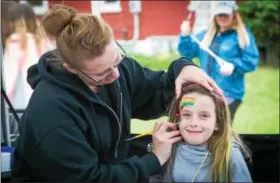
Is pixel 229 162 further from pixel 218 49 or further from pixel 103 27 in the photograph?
pixel 103 27

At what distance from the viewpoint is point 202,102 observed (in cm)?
123

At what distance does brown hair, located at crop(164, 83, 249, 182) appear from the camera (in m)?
1.25

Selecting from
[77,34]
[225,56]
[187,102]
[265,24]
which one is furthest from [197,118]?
[265,24]

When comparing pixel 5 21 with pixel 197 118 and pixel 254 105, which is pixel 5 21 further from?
pixel 254 105

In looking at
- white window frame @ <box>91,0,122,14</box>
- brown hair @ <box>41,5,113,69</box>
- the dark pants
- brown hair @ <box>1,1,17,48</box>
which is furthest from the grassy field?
brown hair @ <box>1,1,17,48</box>

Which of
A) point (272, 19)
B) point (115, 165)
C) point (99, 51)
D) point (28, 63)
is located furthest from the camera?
point (272, 19)

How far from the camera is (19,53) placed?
1.66 meters

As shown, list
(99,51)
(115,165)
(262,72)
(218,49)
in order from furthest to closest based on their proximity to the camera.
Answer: (262,72) → (218,49) → (115,165) → (99,51)

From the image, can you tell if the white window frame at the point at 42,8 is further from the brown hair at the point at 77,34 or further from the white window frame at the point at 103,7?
the brown hair at the point at 77,34

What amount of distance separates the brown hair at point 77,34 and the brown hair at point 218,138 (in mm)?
268

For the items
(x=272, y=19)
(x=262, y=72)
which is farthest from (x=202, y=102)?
(x=272, y=19)

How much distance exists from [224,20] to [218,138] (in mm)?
410

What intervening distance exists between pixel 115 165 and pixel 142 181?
8cm

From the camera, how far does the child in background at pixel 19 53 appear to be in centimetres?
159
